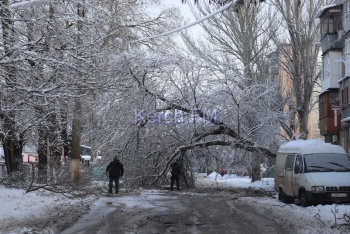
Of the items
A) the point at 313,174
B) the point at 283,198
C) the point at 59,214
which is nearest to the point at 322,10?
the point at 283,198

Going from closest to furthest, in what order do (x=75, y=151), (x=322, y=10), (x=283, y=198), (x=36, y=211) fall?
(x=36, y=211) < (x=283, y=198) < (x=75, y=151) < (x=322, y=10)

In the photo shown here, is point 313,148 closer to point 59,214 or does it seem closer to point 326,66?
point 59,214

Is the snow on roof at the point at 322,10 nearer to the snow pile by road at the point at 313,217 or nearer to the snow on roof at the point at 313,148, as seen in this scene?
the snow on roof at the point at 313,148

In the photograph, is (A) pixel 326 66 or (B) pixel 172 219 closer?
(B) pixel 172 219

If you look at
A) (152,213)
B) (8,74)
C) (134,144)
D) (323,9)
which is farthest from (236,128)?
(8,74)

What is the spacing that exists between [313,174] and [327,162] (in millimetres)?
1197

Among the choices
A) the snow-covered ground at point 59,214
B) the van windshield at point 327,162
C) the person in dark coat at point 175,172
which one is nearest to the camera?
the snow-covered ground at point 59,214

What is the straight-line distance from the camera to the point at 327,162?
18.2m

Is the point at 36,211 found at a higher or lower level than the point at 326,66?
lower

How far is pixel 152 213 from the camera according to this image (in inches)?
611

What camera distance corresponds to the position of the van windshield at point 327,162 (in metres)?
17.9

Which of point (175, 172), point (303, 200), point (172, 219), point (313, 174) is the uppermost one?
point (313, 174)

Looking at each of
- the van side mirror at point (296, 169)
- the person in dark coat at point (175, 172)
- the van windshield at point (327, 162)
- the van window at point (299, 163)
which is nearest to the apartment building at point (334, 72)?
the person in dark coat at point (175, 172)

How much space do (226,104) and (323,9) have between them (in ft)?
39.2
